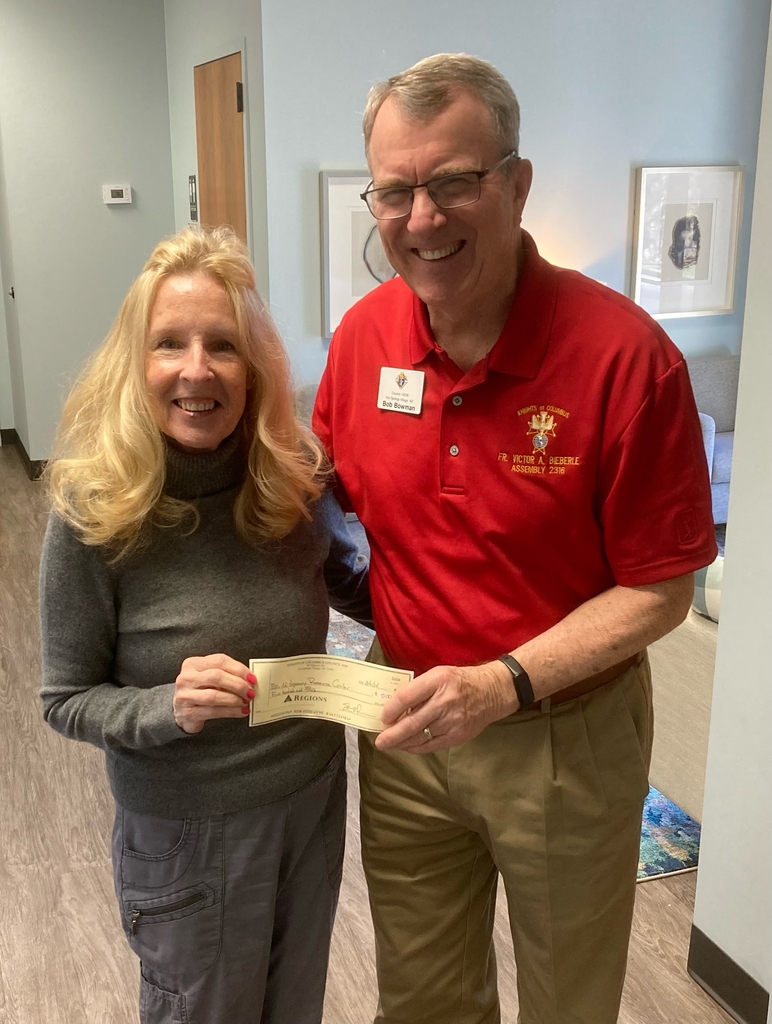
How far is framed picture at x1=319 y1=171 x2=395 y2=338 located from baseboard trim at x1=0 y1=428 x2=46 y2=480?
225 cm

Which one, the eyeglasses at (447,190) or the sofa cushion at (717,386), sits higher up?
the eyeglasses at (447,190)

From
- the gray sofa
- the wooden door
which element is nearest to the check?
the wooden door

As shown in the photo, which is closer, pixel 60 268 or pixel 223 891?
pixel 223 891

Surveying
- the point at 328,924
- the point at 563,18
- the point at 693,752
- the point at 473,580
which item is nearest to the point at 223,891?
the point at 328,924

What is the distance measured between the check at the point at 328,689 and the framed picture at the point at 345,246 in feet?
12.8

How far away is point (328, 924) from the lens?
1653 mm

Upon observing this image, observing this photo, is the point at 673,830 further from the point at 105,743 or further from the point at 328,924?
the point at 105,743

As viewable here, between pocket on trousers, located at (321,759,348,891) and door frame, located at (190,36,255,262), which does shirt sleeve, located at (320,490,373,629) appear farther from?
door frame, located at (190,36,255,262)

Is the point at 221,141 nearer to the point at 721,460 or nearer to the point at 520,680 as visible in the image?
the point at 721,460

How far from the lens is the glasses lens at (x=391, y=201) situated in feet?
4.49

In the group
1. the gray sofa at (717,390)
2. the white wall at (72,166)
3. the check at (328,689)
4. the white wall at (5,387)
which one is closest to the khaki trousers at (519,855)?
the check at (328,689)

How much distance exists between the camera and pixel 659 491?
1.40 m

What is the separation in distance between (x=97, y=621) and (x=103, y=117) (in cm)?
582

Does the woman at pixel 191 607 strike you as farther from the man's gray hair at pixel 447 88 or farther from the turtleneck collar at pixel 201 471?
the man's gray hair at pixel 447 88
